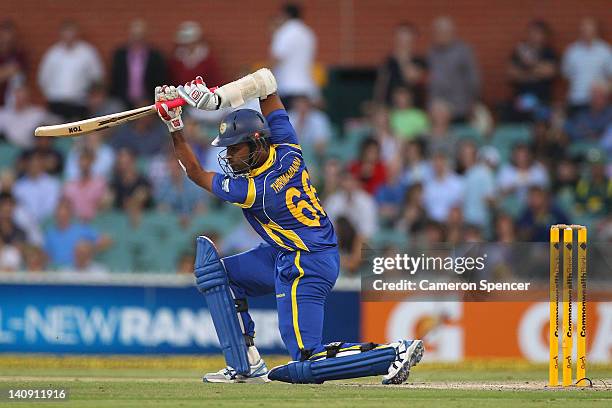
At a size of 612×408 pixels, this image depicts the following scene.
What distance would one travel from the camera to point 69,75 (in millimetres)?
16844

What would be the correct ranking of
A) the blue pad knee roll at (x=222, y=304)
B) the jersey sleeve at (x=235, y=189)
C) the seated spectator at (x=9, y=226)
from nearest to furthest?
the jersey sleeve at (x=235, y=189) → the blue pad knee roll at (x=222, y=304) → the seated spectator at (x=9, y=226)

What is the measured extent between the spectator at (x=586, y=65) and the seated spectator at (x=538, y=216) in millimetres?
1873

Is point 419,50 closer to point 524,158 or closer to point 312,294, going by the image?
point 524,158

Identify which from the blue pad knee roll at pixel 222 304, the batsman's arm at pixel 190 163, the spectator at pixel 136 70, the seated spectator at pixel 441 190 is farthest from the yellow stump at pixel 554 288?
the spectator at pixel 136 70

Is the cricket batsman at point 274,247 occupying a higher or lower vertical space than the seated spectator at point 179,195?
lower

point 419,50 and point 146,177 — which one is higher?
point 419,50

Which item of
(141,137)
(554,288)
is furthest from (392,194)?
(554,288)

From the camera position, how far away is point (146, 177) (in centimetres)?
1553

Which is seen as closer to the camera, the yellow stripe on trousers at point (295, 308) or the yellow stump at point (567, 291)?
the yellow stump at point (567, 291)

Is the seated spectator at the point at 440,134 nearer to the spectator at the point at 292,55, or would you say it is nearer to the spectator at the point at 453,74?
the spectator at the point at 453,74

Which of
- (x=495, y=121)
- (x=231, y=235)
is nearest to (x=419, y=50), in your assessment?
(x=495, y=121)

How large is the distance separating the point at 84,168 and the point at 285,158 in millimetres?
6915

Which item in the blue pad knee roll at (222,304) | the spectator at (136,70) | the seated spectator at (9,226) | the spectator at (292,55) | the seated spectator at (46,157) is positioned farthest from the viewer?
the spectator at (136,70)

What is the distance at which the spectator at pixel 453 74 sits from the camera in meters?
15.9
